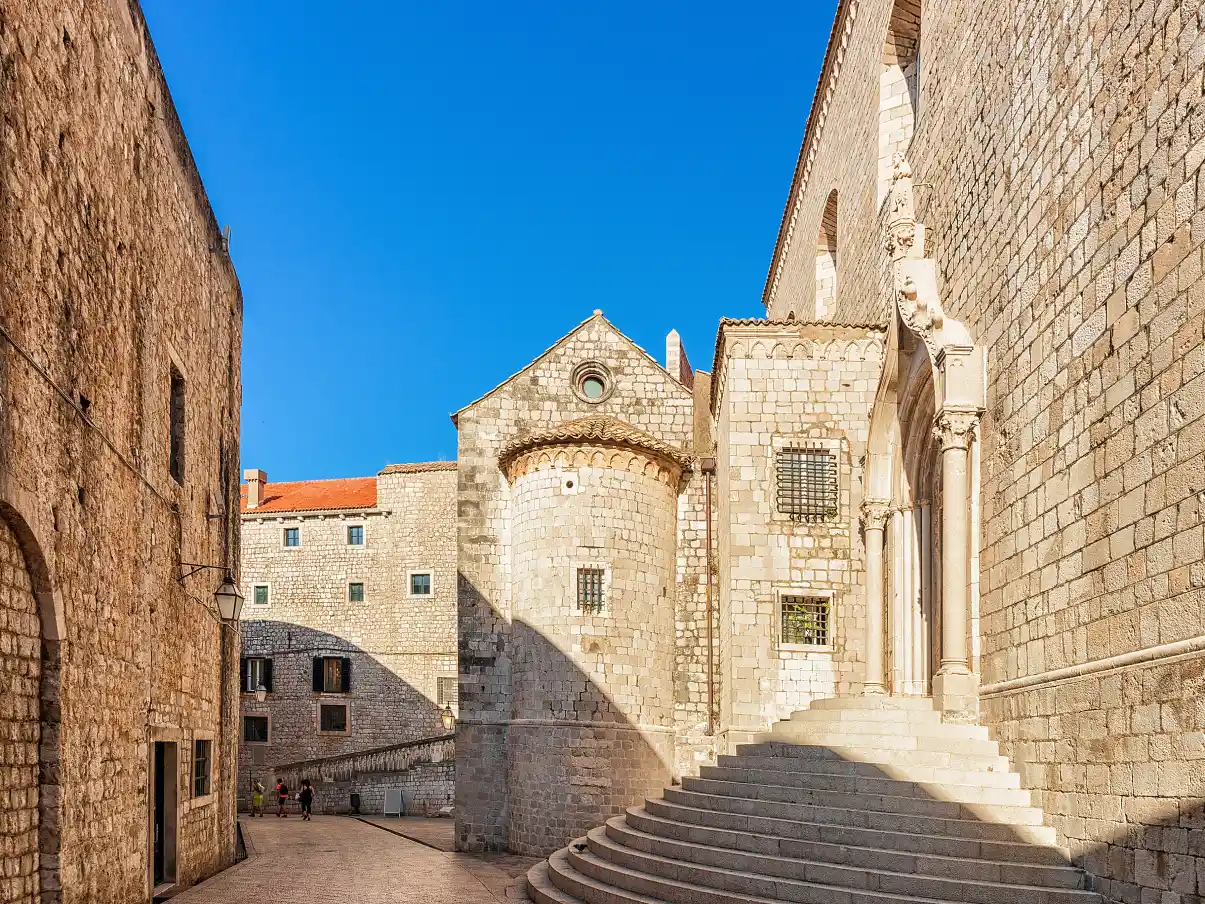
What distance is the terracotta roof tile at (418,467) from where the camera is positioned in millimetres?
36500

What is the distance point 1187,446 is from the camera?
726cm

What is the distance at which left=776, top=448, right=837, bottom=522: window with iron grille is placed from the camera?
56.9 feet

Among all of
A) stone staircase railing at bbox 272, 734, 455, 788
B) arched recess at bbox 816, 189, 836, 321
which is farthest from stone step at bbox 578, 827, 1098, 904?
stone staircase railing at bbox 272, 734, 455, 788

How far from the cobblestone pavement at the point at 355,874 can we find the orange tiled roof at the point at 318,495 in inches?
648

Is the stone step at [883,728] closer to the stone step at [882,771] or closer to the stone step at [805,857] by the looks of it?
the stone step at [882,771]

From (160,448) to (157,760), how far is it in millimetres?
3535

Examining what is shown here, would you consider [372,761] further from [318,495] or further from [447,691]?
[318,495]

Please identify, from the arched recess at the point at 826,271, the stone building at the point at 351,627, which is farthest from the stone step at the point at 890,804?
the stone building at the point at 351,627

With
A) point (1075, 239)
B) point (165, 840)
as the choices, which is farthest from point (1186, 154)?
point (165, 840)

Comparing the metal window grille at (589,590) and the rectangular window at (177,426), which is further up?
the rectangular window at (177,426)

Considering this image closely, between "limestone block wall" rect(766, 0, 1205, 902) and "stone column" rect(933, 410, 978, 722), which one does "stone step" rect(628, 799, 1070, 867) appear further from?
"stone column" rect(933, 410, 978, 722)

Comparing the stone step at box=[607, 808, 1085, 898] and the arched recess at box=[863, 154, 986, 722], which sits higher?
the arched recess at box=[863, 154, 986, 722]

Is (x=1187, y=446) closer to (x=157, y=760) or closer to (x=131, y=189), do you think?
(x=131, y=189)

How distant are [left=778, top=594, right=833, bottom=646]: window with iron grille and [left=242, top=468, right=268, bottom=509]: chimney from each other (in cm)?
2798
